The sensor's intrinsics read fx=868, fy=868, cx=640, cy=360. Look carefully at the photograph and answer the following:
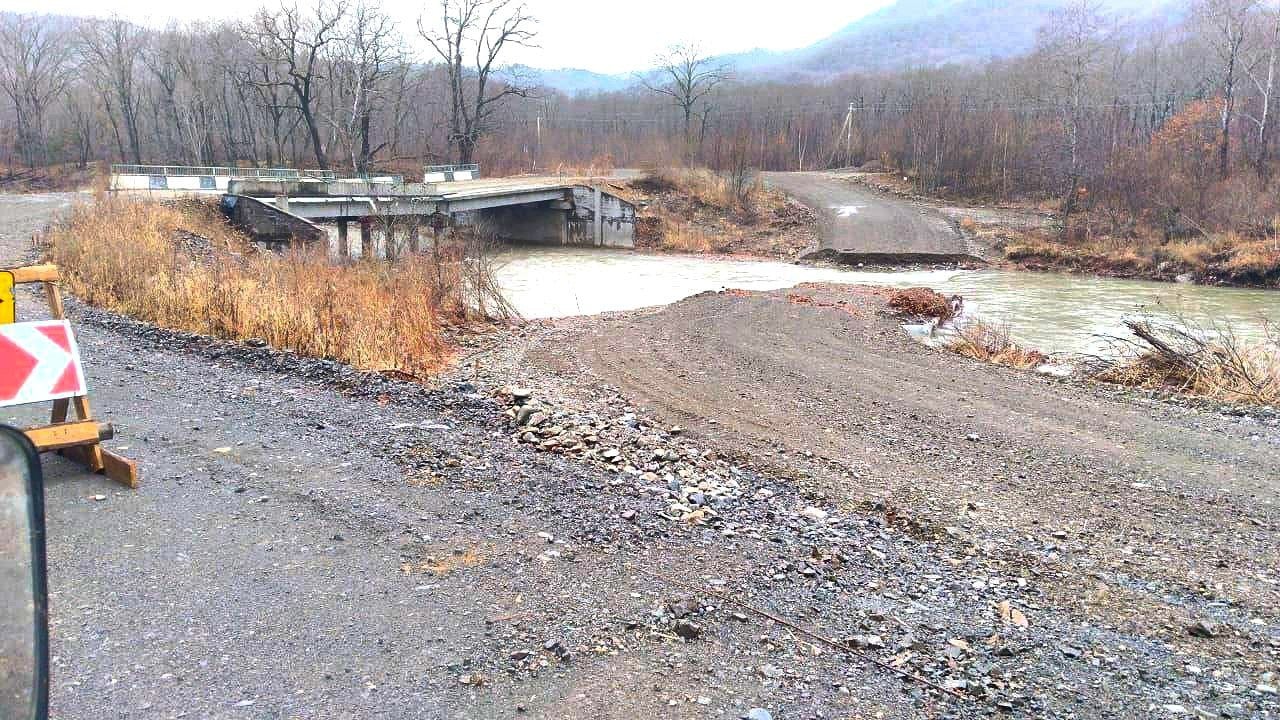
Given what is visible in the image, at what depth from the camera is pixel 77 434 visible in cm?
586

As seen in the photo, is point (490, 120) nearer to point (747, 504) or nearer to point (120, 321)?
point (120, 321)

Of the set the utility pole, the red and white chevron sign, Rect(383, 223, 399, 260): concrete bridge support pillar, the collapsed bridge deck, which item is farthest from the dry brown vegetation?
the red and white chevron sign

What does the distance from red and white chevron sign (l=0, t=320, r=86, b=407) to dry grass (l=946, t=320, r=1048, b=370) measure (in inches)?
497

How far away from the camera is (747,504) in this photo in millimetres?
6383

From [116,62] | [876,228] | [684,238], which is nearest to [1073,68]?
[876,228]

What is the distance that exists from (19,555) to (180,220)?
25066mm

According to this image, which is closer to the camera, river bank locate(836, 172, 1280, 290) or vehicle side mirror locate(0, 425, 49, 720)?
vehicle side mirror locate(0, 425, 49, 720)

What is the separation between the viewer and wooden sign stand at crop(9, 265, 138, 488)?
228 inches

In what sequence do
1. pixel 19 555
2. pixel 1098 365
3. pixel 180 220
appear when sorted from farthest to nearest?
1. pixel 180 220
2. pixel 1098 365
3. pixel 19 555

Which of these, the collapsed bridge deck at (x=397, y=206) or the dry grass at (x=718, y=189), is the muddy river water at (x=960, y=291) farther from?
the dry grass at (x=718, y=189)

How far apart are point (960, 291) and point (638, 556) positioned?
24.5 metres

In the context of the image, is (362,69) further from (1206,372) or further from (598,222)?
(1206,372)

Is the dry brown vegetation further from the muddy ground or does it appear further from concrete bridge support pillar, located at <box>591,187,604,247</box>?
the muddy ground

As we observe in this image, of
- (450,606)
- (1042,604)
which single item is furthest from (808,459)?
(450,606)
